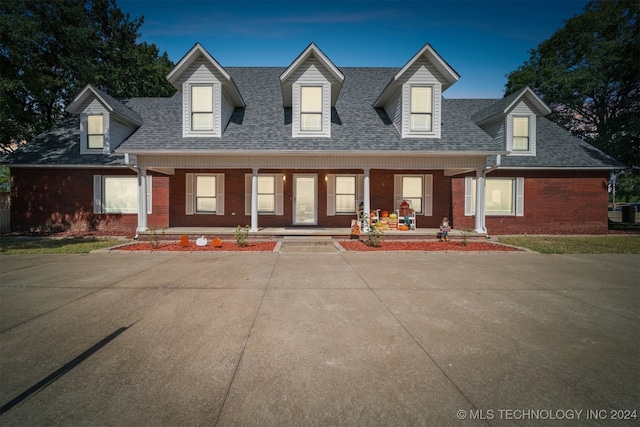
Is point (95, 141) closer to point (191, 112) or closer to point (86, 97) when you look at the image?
point (86, 97)

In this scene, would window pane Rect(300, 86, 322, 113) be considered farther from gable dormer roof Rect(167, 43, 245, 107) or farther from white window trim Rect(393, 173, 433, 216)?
white window trim Rect(393, 173, 433, 216)

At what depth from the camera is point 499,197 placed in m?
14.9

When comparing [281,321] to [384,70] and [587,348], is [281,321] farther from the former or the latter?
[384,70]

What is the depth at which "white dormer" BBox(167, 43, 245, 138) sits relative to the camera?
1235cm

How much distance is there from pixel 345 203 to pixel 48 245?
12.6m

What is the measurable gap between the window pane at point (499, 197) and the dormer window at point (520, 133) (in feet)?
6.43

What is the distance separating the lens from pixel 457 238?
11.8m

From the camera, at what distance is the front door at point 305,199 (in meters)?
14.5

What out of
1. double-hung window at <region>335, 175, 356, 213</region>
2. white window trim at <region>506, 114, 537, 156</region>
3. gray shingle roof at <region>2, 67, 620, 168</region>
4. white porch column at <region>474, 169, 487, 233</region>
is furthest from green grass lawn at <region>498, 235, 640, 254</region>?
double-hung window at <region>335, 175, 356, 213</region>

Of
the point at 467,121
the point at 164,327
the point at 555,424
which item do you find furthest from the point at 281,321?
the point at 467,121

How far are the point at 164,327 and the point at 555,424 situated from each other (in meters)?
4.49

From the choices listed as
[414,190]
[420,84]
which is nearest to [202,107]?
[420,84]

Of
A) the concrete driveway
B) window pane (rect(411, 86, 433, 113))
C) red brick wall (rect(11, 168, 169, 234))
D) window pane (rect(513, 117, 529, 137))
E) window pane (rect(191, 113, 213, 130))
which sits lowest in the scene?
the concrete driveway

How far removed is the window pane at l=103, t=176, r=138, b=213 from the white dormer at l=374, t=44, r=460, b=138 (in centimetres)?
1395
